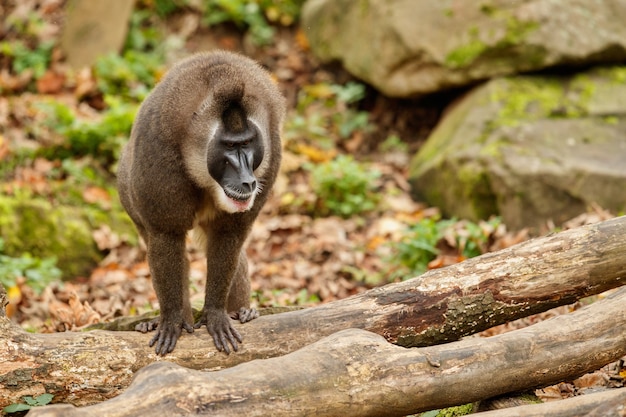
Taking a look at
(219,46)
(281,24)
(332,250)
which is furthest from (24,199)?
(281,24)

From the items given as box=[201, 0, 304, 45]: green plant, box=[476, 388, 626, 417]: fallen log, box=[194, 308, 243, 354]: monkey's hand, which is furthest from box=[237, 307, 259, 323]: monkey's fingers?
box=[201, 0, 304, 45]: green plant

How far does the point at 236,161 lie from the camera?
4707 millimetres

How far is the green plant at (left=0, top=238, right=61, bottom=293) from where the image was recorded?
7297 mm

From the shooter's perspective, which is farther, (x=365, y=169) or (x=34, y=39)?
(x=34, y=39)

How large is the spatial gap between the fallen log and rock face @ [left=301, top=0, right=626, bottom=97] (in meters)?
6.71

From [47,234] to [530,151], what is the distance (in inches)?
215

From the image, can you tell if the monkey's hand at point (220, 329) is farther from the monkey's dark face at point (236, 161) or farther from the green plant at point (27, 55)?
the green plant at point (27, 55)

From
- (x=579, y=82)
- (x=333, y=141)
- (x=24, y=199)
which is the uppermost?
(x=579, y=82)

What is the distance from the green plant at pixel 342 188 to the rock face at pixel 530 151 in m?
0.68

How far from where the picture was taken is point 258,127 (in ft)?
15.7

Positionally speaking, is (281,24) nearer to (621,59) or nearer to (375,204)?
(375,204)

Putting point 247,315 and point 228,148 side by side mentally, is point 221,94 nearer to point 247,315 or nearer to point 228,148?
point 228,148

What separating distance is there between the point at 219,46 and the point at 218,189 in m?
8.09

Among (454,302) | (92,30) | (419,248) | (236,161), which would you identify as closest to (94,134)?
(92,30)
